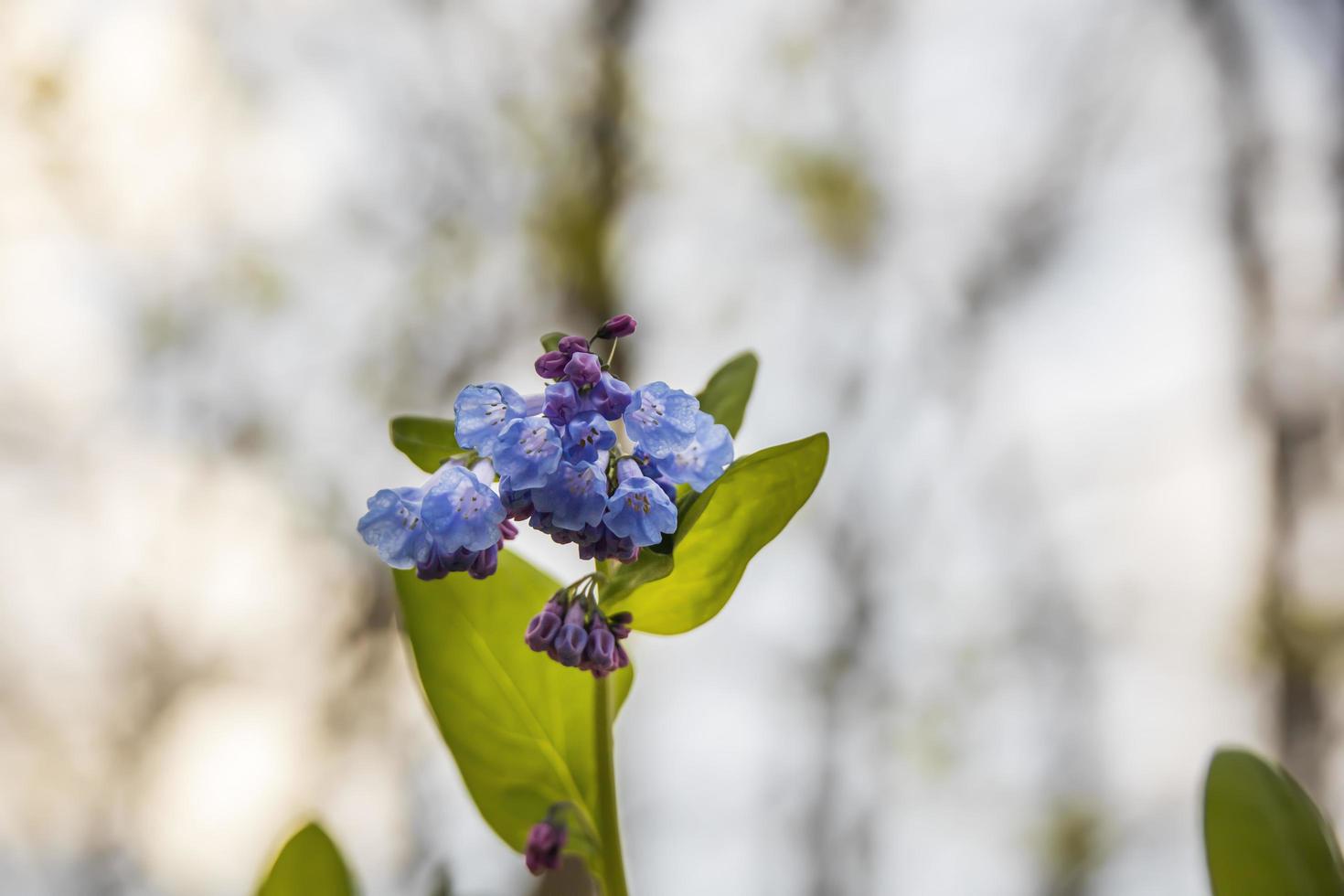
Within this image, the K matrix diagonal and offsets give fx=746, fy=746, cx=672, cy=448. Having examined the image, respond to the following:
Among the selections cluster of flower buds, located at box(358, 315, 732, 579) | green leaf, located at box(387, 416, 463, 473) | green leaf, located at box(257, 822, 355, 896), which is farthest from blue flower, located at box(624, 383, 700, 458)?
green leaf, located at box(257, 822, 355, 896)

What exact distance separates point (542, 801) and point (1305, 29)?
2575 mm

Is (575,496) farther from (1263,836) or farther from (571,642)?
(1263,836)

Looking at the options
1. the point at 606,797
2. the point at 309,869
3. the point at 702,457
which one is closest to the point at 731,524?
the point at 702,457

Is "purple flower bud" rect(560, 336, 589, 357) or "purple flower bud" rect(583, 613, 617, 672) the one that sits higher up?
"purple flower bud" rect(560, 336, 589, 357)

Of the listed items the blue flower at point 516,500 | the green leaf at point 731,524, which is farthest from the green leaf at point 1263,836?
the blue flower at point 516,500

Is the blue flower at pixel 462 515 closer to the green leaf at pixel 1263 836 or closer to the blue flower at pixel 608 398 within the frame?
the blue flower at pixel 608 398

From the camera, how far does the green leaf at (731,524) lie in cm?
33

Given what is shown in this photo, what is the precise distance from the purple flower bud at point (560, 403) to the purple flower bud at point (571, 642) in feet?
0.30

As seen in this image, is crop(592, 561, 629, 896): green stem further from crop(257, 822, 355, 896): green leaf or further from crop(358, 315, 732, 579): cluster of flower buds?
crop(257, 822, 355, 896): green leaf

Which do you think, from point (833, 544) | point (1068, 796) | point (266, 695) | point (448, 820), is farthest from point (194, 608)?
point (1068, 796)

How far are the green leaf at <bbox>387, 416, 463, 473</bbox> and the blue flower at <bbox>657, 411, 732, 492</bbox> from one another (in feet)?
0.38

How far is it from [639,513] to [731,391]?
0.12 m

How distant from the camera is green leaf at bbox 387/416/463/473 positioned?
39 centimetres

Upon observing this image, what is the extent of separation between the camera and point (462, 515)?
34 cm
